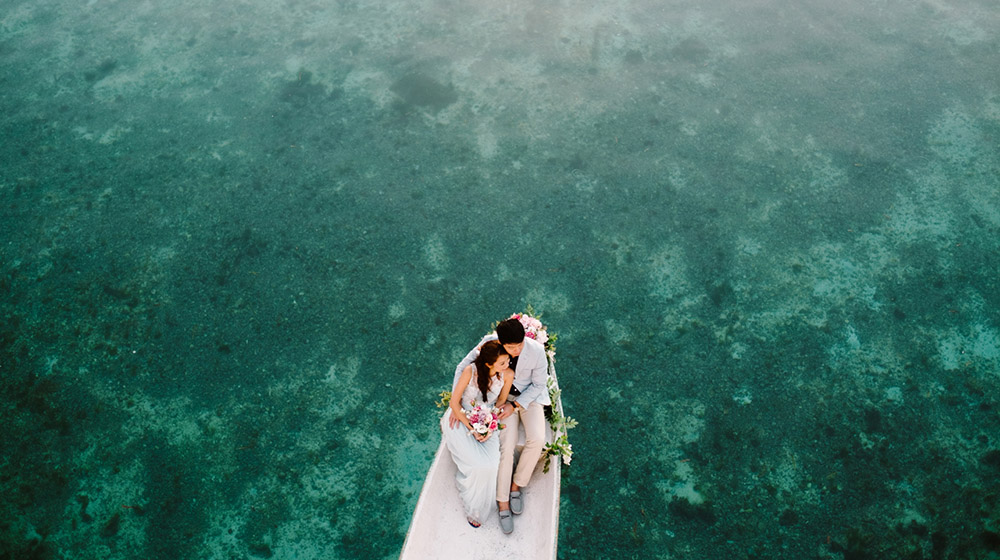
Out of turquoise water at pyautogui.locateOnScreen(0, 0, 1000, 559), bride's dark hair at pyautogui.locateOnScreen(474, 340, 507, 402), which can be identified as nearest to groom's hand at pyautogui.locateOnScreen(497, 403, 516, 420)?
bride's dark hair at pyautogui.locateOnScreen(474, 340, 507, 402)

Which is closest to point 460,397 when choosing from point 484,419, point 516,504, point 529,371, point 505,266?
point 484,419

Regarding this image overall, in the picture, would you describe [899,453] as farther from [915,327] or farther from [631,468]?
[631,468]

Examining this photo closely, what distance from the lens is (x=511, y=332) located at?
365 cm

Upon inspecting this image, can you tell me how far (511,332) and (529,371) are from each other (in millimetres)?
396

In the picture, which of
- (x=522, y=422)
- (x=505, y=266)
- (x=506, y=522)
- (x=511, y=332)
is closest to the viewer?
(x=511, y=332)

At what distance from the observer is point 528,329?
3982 millimetres

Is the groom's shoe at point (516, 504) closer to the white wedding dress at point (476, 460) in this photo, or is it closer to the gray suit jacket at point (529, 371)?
the white wedding dress at point (476, 460)

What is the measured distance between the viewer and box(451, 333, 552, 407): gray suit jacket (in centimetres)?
386

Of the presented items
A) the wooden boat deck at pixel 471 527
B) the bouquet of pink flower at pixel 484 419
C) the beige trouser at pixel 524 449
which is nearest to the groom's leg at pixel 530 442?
the beige trouser at pixel 524 449

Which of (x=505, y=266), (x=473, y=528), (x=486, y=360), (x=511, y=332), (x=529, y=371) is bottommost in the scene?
(x=473, y=528)

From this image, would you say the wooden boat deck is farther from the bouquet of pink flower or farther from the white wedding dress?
the bouquet of pink flower

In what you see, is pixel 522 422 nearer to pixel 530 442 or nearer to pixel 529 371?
pixel 530 442

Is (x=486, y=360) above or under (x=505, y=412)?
above

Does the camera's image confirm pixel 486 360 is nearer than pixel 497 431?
Yes
